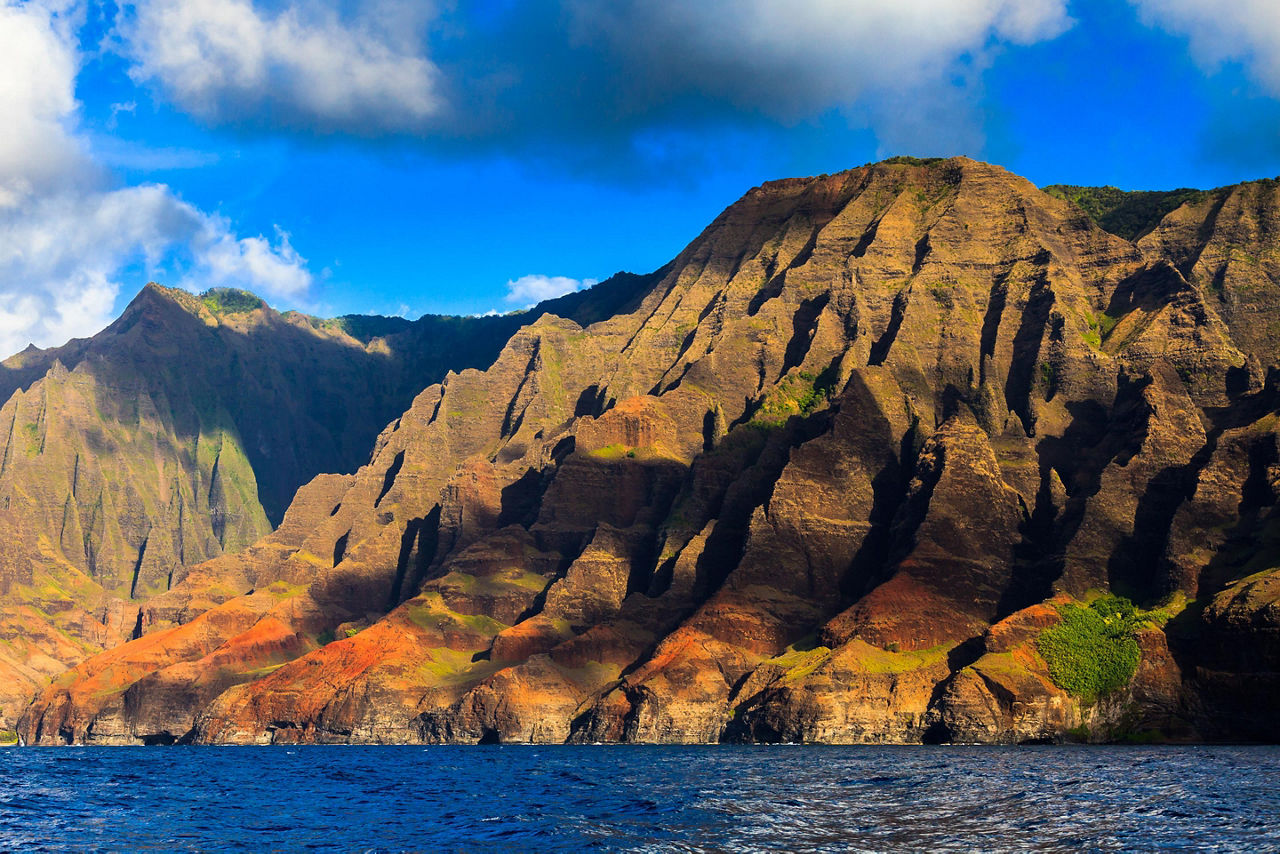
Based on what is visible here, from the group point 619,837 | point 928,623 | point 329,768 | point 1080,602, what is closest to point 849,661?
point 928,623

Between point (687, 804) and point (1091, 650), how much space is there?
98.5m

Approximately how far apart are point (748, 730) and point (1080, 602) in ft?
147

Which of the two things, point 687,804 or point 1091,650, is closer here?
point 687,804

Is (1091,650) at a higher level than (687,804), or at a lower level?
higher

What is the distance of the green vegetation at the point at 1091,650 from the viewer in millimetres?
172875

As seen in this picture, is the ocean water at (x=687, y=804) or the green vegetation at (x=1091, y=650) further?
the green vegetation at (x=1091, y=650)

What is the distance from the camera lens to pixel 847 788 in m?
99.9

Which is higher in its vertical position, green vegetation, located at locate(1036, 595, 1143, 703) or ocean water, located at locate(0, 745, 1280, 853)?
green vegetation, located at locate(1036, 595, 1143, 703)

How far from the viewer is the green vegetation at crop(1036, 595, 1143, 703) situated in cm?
17288

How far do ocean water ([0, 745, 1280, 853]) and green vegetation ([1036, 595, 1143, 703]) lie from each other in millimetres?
26842

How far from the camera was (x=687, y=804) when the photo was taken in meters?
91.6

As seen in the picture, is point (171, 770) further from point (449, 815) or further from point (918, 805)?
point (918, 805)

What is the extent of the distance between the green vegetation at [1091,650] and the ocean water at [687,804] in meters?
26.8

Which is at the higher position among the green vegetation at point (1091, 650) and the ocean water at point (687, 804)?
the green vegetation at point (1091, 650)
